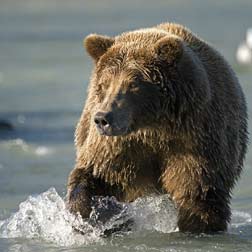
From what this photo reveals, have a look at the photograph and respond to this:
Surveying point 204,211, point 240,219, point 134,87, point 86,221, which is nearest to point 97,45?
point 134,87

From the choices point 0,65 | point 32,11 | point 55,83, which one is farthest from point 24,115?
point 32,11

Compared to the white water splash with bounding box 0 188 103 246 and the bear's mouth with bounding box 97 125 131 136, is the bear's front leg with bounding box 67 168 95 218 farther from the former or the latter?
the bear's mouth with bounding box 97 125 131 136

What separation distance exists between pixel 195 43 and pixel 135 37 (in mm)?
575

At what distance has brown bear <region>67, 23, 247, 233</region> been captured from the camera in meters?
7.68

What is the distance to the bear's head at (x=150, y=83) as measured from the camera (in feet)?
25.1

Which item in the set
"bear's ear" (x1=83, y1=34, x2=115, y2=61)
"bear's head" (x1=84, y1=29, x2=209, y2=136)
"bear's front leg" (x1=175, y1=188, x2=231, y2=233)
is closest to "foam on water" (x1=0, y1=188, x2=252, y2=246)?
"bear's front leg" (x1=175, y1=188, x2=231, y2=233)

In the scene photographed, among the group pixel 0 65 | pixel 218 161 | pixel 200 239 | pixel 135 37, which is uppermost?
pixel 0 65

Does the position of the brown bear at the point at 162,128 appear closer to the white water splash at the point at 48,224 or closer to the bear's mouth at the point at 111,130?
the bear's mouth at the point at 111,130

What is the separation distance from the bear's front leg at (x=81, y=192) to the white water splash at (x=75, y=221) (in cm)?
5

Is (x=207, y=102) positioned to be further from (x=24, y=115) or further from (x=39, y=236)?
(x=24, y=115)

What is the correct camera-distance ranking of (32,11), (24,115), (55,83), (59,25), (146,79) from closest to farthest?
(146,79) < (24,115) < (55,83) < (59,25) < (32,11)

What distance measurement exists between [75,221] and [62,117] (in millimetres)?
7184

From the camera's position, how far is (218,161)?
26.3 feet

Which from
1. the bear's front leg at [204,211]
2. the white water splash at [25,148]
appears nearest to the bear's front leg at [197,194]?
the bear's front leg at [204,211]
